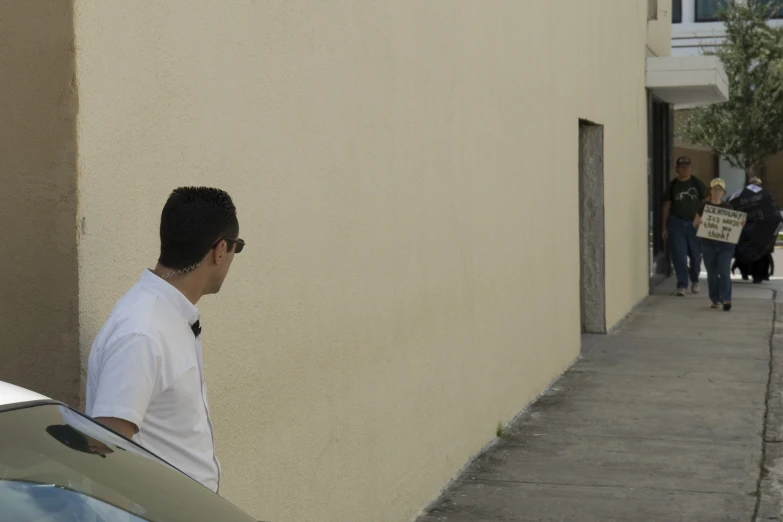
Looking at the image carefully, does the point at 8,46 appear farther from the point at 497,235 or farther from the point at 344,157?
the point at 497,235

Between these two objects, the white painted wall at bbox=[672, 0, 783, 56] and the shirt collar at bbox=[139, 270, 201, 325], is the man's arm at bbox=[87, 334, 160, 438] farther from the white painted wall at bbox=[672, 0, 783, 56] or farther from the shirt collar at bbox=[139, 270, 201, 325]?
the white painted wall at bbox=[672, 0, 783, 56]

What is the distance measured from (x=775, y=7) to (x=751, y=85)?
10.0 ft

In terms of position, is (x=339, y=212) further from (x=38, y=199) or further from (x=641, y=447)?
(x=641, y=447)

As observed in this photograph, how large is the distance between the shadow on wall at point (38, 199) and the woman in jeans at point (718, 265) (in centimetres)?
1279

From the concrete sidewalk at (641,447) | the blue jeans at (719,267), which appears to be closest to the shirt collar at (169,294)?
the concrete sidewalk at (641,447)

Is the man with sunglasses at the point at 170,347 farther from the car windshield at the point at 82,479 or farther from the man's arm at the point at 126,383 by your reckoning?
the car windshield at the point at 82,479

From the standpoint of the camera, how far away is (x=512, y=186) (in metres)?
8.51

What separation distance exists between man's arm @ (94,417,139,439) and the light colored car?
0.26 metres

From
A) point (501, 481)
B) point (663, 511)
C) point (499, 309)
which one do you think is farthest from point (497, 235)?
point (663, 511)

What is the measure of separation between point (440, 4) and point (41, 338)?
3933 mm

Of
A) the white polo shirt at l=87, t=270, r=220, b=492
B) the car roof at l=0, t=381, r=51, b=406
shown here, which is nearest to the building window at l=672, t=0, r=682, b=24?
the white polo shirt at l=87, t=270, r=220, b=492

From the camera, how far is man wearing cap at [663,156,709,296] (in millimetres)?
16906

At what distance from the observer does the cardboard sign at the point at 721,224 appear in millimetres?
14789

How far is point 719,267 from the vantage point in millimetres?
15039
